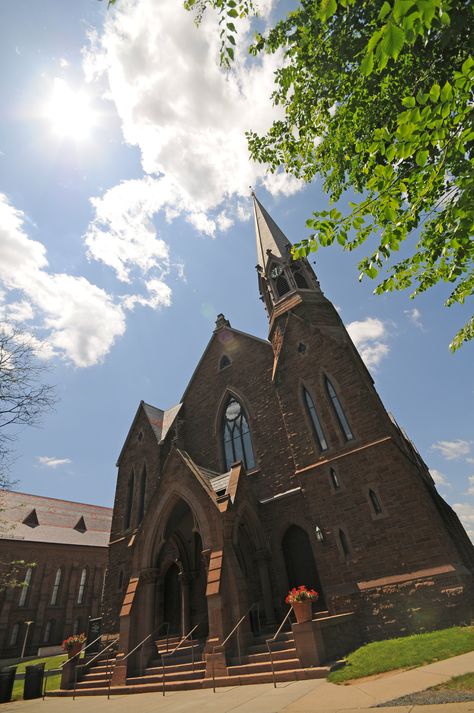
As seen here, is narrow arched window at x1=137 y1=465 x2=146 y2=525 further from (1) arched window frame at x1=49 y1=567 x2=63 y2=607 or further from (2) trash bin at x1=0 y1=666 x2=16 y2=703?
(1) arched window frame at x1=49 y1=567 x2=63 y2=607

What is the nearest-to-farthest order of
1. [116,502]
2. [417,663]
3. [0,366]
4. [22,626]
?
[417,663]
[0,366]
[116,502]
[22,626]

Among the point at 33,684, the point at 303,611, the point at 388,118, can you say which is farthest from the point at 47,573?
the point at 388,118

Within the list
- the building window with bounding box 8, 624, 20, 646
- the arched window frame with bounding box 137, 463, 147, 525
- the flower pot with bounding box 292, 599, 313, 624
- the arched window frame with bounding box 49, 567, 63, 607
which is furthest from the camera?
the arched window frame with bounding box 49, 567, 63, 607

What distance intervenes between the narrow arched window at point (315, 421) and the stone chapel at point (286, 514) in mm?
44

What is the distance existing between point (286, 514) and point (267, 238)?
18271 millimetres

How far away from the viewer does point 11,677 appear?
44.0 feet

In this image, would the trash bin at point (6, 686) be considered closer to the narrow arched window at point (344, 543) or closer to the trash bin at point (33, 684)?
the trash bin at point (33, 684)

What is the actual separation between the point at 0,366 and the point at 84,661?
12.3m

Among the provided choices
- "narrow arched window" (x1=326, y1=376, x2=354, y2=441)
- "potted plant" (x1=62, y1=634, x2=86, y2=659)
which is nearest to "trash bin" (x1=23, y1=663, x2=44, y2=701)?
"potted plant" (x1=62, y1=634, x2=86, y2=659)

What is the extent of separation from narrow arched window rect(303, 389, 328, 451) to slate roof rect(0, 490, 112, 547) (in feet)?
111

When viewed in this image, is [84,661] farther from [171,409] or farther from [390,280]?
[390,280]

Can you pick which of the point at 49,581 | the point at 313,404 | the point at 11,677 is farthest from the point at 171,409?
the point at 49,581

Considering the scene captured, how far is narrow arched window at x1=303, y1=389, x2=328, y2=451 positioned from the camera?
1397 centimetres

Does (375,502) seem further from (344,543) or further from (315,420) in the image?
(315,420)
